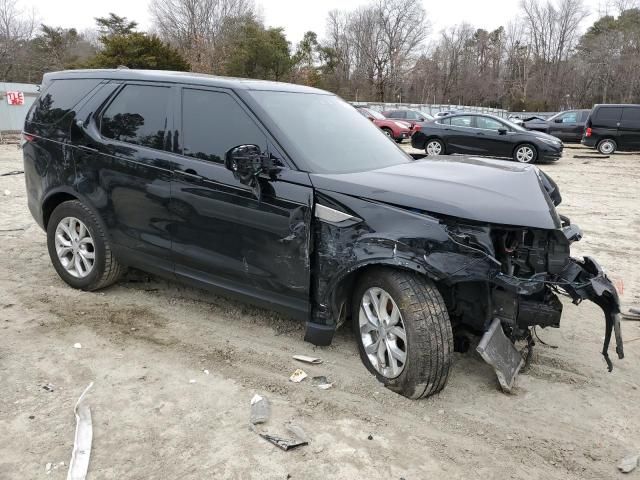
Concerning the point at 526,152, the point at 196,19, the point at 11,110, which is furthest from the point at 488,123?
the point at 196,19

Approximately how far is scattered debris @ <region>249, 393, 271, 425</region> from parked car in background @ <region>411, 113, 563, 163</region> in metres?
14.5

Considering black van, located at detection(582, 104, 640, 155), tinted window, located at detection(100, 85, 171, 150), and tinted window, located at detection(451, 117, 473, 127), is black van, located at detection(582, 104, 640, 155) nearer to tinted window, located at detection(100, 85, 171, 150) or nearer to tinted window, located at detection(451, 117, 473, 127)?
tinted window, located at detection(451, 117, 473, 127)

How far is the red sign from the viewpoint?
61.9ft

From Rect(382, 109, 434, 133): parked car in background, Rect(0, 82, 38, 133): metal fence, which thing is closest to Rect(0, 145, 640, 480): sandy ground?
Rect(0, 82, 38, 133): metal fence

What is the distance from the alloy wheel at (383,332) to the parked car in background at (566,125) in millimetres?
22147

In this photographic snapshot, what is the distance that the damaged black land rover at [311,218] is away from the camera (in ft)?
10.00

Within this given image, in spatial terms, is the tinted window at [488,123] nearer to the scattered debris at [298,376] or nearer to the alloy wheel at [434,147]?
the alloy wheel at [434,147]

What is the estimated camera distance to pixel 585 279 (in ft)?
10.2

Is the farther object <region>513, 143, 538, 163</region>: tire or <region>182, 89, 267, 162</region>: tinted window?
<region>513, 143, 538, 163</region>: tire

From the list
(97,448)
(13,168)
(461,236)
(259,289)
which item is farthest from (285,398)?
(13,168)

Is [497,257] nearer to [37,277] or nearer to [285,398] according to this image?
[285,398]

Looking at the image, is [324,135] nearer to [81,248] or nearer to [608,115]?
[81,248]

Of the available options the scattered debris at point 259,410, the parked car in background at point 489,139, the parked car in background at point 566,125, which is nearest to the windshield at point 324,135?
the scattered debris at point 259,410

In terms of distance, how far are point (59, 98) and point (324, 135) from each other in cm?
256
